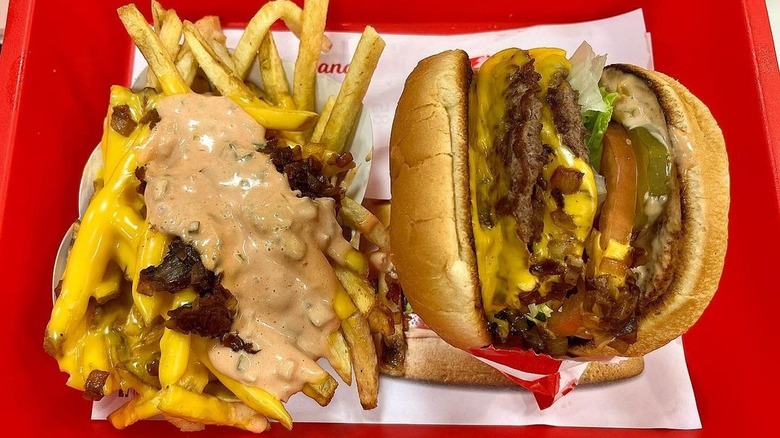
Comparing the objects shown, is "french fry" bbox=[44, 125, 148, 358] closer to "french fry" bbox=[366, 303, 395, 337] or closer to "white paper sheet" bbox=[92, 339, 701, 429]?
"white paper sheet" bbox=[92, 339, 701, 429]

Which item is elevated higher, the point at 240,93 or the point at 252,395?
the point at 240,93

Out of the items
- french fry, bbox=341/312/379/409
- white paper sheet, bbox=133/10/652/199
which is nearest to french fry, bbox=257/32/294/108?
white paper sheet, bbox=133/10/652/199

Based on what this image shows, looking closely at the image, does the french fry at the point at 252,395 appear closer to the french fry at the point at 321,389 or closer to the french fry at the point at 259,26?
the french fry at the point at 321,389

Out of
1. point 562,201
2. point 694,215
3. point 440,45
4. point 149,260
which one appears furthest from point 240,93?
point 694,215

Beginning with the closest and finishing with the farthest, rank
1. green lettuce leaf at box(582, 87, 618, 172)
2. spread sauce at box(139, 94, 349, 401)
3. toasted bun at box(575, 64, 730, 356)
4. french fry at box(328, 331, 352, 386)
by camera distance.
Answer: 1. toasted bun at box(575, 64, 730, 356)
2. green lettuce leaf at box(582, 87, 618, 172)
3. spread sauce at box(139, 94, 349, 401)
4. french fry at box(328, 331, 352, 386)

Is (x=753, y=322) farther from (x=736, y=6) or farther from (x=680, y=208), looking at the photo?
(x=736, y=6)

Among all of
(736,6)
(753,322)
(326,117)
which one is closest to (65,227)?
(326,117)

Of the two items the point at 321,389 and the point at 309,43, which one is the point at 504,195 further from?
the point at 309,43
